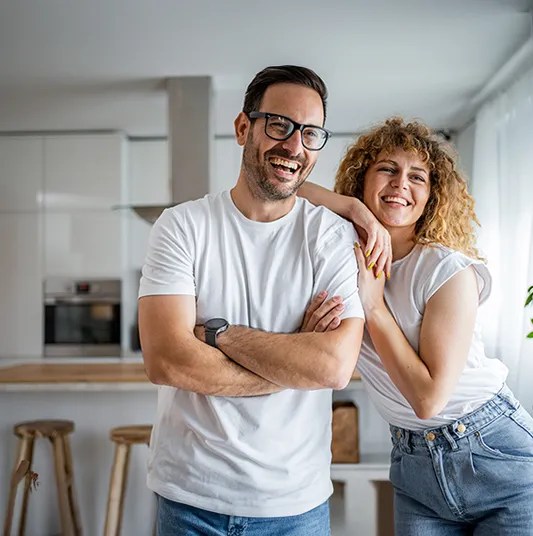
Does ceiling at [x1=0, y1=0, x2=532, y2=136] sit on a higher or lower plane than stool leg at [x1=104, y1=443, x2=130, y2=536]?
higher

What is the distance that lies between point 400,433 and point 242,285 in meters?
0.49

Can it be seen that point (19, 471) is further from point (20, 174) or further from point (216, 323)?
point (20, 174)

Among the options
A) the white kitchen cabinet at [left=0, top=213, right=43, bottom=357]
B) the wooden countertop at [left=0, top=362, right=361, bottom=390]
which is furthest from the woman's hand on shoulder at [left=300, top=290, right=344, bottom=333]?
the white kitchen cabinet at [left=0, top=213, right=43, bottom=357]

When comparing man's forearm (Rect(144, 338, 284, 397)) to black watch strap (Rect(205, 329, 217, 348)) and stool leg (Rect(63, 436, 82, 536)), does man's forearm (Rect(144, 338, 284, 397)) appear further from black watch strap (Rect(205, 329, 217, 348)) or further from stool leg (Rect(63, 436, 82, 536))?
stool leg (Rect(63, 436, 82, 536))

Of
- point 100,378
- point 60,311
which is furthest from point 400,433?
point 60,311

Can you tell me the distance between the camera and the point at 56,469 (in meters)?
2.74

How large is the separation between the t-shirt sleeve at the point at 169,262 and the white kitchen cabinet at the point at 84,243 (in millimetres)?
3776

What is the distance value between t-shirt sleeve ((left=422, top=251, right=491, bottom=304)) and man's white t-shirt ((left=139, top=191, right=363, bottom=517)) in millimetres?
155

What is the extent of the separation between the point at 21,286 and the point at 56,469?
2.55 m

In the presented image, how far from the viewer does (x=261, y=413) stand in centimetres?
124

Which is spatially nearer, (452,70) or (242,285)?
(242,285)

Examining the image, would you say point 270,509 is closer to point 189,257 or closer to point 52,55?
point 189,257

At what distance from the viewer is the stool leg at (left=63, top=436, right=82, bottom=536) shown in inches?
109

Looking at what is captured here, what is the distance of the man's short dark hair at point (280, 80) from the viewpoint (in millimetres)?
1345
